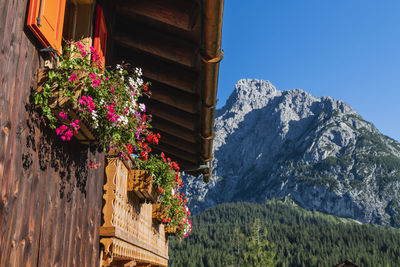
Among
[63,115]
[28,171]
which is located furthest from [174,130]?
[28,171]

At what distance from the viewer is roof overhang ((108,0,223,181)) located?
4.13 meters

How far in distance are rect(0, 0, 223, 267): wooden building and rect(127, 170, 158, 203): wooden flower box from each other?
5.7 inches

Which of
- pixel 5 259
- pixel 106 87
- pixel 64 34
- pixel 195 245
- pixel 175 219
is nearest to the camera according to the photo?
pixel 5 259

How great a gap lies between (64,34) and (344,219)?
213741 millimetres

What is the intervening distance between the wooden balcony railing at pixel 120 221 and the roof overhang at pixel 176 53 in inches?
58.7

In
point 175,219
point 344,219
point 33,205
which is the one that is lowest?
point 33,205

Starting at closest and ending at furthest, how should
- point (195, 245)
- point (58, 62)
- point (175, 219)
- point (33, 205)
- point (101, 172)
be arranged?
point (33, 205), point (58, 62), point (101, 172), point (175, 219), point (195, 245)

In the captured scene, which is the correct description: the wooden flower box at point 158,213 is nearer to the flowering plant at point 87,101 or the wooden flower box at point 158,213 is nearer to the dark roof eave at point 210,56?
the dark roof eave at point 210,56

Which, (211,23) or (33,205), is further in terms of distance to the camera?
(211,23)

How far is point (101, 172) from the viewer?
15.8 feet

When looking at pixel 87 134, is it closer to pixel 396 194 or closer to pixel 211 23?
pixel 211 23

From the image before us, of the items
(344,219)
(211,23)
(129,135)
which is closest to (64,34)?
(129,135)

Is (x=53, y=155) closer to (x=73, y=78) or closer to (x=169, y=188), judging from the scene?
(x=73, y=78)

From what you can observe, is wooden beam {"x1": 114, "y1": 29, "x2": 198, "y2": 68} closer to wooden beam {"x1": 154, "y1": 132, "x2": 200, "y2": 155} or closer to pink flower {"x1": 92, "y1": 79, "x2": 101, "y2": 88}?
pink flower {"x1": 92, "y1": 79, "x2": 101, "y2": 88}
